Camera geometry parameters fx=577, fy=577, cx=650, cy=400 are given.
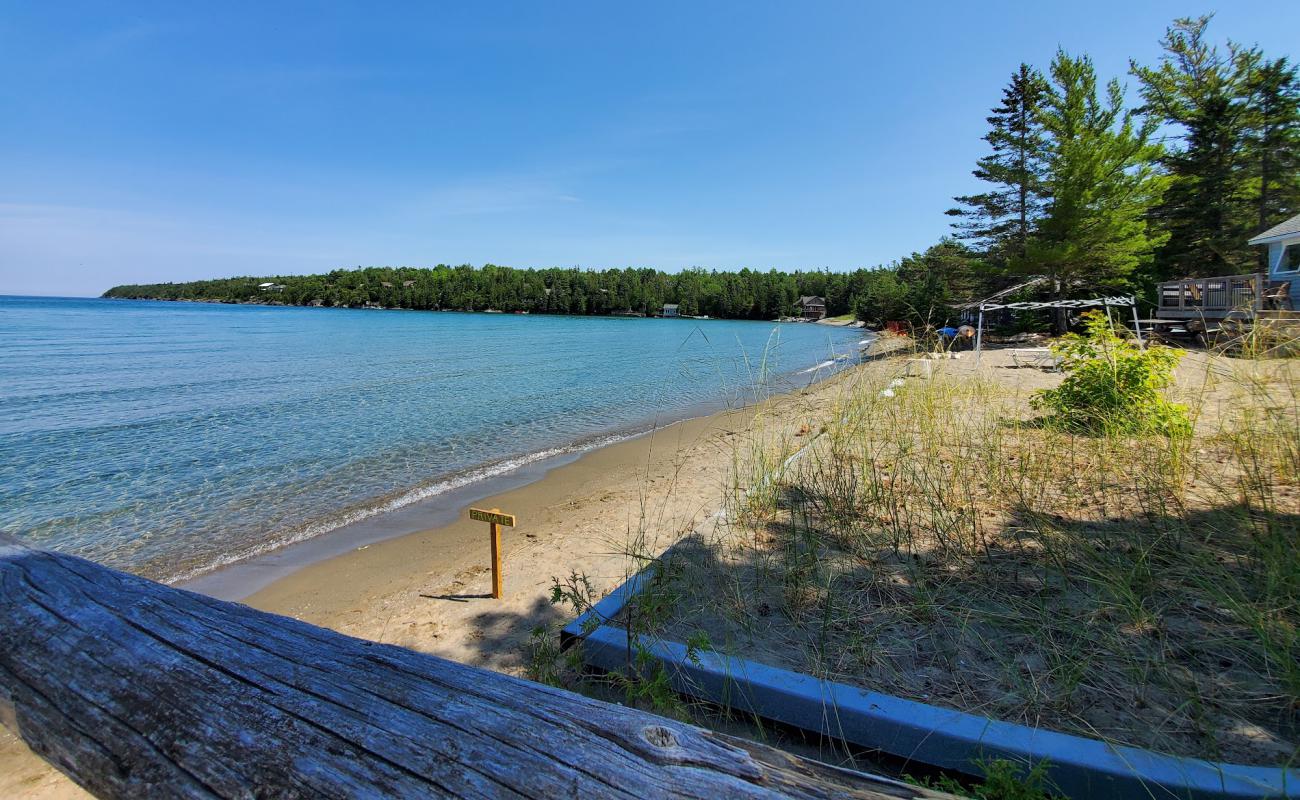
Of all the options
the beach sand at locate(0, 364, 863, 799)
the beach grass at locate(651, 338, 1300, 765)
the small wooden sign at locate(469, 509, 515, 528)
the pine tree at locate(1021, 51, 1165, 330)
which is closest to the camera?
the beach grass at locate(651, 338, 1300, 765)

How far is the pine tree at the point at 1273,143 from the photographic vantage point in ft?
90.7

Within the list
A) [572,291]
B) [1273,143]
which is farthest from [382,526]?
[572,291]

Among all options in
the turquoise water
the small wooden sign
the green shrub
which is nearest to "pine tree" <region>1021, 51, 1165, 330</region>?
the turquoise water

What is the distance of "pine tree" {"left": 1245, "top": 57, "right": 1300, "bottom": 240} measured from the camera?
27.7m

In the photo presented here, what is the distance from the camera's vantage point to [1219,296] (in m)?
18.2

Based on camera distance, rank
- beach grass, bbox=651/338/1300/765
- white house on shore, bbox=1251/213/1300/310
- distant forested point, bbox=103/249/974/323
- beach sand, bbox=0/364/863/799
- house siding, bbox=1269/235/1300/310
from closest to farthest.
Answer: beach grass, bbox=651/338/1300/765 → beach sand, bbox=0/364/863/799 → house siding, bbox=1269/235/1300/310 → white house on shore, bbox=1251/213/1300/310 → distant forested point, bbox=103/249/974/323

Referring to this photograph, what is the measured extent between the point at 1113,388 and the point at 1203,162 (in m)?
36.6

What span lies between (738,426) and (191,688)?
11145mm

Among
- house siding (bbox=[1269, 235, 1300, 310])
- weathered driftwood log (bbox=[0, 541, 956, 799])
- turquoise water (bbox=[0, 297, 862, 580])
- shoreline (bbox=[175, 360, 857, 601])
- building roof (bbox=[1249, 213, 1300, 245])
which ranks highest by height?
building roof (bbox=[1249, 213, 1300, 245])

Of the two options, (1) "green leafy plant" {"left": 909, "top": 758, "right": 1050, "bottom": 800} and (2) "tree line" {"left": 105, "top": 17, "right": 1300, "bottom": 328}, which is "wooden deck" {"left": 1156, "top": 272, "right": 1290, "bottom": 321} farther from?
(1) "green leafy plant" {"left": 909, "top": 758, "right": 1050, "bottom": 800}

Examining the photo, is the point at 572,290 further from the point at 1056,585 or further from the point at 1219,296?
the point at 1056,585

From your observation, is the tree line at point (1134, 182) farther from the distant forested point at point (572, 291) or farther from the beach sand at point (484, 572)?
the distant forested point at point (572, 291)

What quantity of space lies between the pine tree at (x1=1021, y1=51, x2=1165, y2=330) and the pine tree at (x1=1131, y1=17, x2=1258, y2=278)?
20.9 ft

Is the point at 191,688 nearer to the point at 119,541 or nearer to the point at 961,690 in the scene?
the point at 961,690
